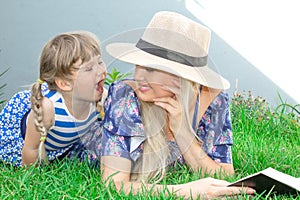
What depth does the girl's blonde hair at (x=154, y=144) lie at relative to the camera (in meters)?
2.21

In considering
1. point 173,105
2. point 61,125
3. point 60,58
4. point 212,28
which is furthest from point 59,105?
point 212,28

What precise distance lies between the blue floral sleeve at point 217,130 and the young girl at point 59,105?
45cm

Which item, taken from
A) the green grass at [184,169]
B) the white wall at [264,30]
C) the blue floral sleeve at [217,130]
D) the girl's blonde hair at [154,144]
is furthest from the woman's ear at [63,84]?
the white wall at [264,30]

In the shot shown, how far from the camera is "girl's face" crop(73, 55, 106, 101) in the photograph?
2234mm

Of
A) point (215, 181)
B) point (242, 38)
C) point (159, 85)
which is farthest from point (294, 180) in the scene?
point (242, 38)

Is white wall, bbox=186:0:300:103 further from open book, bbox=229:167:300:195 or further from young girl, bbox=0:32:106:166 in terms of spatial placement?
open book, bbox=229:167:300:195

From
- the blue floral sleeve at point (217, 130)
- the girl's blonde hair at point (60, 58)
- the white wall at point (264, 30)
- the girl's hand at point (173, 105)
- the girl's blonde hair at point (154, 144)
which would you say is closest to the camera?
the girl's hand at point (173, 105)

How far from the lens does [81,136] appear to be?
8.19 feet

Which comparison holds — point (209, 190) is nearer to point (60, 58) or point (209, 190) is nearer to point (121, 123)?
point (121, 123)

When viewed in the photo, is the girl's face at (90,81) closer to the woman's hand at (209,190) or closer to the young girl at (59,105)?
the young girl at (59,105)

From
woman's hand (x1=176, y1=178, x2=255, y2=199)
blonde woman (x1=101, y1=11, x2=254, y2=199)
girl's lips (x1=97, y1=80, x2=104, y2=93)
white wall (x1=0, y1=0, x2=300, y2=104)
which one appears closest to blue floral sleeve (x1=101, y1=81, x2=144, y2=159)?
blonde woman (x1=101, y1=11, x2=254, y2=199)

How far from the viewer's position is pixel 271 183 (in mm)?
2033

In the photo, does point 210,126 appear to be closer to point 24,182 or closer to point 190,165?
point 190,165

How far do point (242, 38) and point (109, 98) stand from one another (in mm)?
2019
